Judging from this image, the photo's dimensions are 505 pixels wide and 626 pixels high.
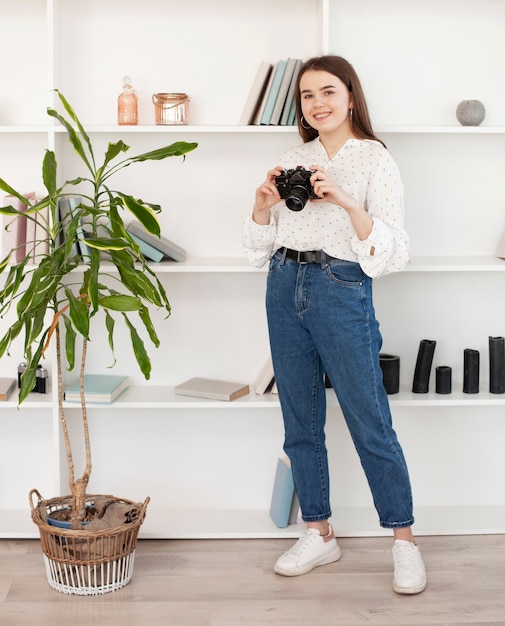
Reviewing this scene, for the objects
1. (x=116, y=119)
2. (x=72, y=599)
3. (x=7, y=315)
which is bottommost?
(x=72, y=599)

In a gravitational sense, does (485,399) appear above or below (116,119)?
below

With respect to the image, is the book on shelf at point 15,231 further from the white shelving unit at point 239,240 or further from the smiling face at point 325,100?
the smiling face at point 325,100

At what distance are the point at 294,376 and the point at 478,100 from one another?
1.13 metres

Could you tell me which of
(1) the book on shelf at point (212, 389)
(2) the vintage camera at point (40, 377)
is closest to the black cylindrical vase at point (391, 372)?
(1) the book on shelf at point (212, 389)

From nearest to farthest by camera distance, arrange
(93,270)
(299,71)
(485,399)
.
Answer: (93,270), (299,71), (485,399)

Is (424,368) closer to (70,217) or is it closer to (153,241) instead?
(153,241)

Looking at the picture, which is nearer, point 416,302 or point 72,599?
point 72,599

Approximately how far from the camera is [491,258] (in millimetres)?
3125

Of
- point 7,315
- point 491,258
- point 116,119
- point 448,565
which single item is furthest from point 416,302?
point 7,315

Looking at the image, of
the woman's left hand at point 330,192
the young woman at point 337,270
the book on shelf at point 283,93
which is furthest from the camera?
the book on shelf at point 283,93

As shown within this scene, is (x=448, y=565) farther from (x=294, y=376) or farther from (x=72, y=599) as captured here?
(x=72, y=599)

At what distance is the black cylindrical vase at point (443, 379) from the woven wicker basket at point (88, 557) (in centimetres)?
108

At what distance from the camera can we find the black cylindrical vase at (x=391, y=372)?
3041mm

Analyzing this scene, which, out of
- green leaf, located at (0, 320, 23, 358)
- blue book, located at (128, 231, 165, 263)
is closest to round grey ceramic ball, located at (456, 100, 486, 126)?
blue book, located at (128, 231, 165, 263)
